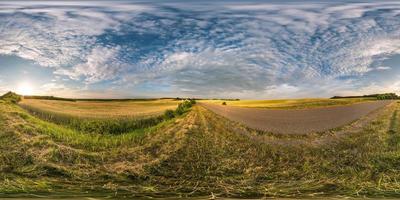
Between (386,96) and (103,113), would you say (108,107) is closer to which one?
(103,113)

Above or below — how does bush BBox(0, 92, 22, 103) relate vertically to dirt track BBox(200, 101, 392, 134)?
above

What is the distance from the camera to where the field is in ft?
24.8

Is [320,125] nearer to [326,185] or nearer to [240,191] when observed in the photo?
[326,185]

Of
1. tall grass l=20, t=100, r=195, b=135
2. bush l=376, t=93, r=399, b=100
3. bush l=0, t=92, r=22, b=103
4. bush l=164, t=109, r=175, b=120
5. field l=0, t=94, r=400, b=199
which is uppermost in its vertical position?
bush l=376, t=93, r=399, b=100

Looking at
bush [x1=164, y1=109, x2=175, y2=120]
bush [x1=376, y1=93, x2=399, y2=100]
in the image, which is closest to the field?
bush [x1=164, y1=109, x2=175, y2=120]

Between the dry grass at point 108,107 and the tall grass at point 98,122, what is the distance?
56mm

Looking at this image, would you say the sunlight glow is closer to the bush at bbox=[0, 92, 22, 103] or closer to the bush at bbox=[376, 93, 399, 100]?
the bush at bbox=[0, 92, 22, 103]

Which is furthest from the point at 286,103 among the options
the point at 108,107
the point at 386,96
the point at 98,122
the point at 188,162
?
the point at 98,122

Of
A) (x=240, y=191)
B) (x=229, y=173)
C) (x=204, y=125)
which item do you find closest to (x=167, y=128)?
(x=204, y=125)

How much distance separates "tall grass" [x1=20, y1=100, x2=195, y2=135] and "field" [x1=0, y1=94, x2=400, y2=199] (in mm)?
110

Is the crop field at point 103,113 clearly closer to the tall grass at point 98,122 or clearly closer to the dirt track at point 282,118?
the tall grass at point 98,122

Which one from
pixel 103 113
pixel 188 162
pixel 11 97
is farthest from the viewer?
pixel 103 113

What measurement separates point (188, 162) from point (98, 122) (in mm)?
1507

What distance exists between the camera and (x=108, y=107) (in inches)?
354
